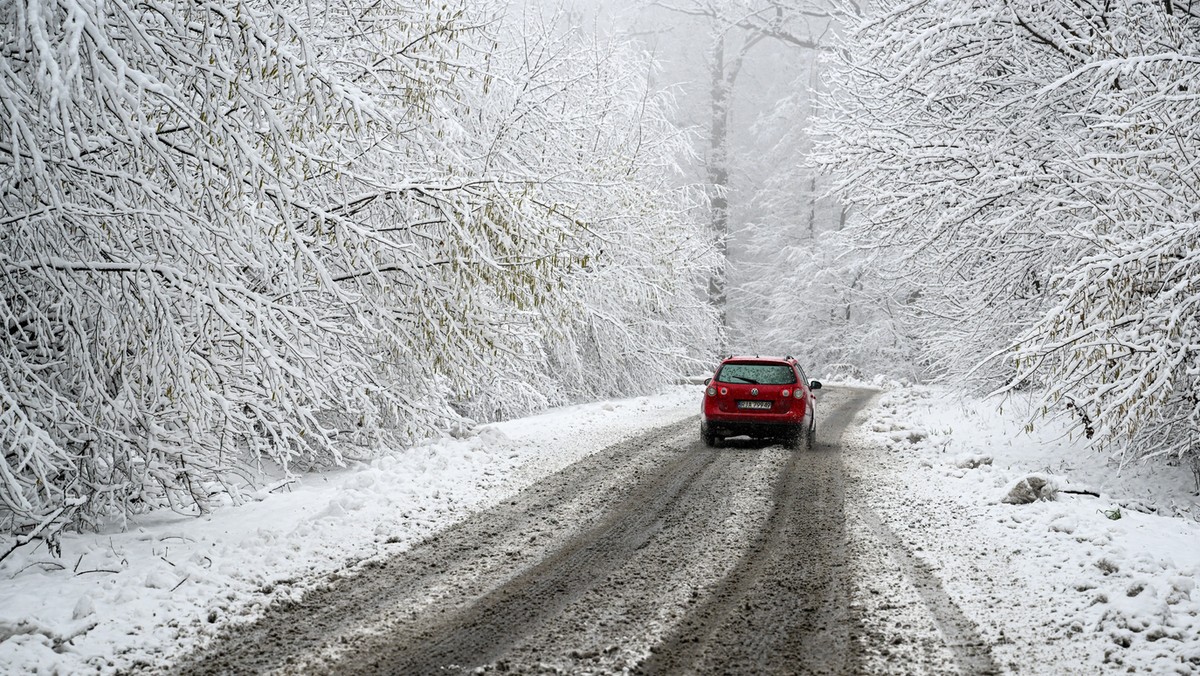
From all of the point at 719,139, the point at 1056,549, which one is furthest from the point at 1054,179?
the point at 719,139

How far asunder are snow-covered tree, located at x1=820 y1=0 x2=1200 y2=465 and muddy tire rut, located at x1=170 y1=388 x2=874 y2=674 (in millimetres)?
2950

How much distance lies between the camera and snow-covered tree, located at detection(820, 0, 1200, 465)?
721 centimetres

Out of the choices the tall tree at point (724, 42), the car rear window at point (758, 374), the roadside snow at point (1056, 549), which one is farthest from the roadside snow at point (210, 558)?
the tall tree at point (724, 42)

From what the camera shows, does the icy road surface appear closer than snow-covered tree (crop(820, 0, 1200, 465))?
Yes

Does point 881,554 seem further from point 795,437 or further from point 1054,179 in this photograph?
point 795,437

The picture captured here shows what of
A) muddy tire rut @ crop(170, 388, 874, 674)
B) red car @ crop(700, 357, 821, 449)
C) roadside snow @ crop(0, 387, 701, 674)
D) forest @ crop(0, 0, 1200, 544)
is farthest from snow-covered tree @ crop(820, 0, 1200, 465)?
roadside snow @ crop(0, 387, 701, 674)

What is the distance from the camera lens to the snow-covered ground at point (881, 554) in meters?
4.67

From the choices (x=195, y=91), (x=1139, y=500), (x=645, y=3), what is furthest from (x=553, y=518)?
(x=645, y=3)

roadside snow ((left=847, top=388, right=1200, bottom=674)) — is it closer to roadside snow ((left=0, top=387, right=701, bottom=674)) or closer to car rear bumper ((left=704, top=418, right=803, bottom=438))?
car rear bumper ((left=704, top=418, right=803, bottom=438))

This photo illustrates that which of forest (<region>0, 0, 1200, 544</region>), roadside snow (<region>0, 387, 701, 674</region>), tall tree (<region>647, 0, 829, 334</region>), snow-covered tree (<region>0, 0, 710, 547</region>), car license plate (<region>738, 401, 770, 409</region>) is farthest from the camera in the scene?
tall tree (<region>647, 0, 829, 334</region>)

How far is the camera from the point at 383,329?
8141mm

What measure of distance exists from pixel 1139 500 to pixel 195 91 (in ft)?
34.6

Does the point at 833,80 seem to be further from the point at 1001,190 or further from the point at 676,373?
the point at 676,373

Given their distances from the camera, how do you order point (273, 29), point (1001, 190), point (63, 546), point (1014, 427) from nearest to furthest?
point (273, 29) < point (63, 546) < point (1001, 190) < point (1014, 427)
